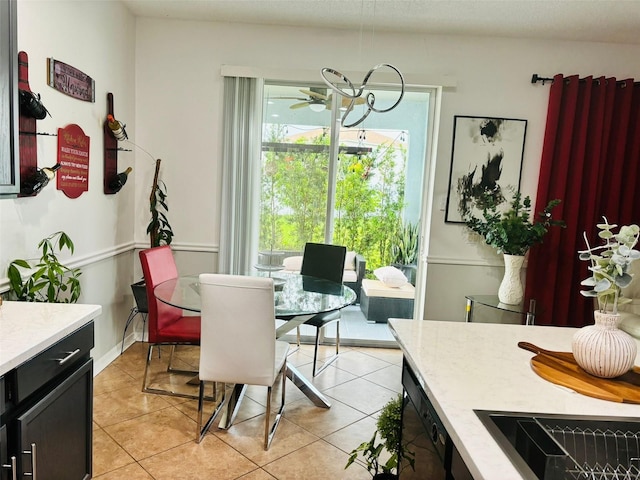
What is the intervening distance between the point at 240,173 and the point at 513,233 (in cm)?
229

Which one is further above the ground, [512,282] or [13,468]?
[512,282]

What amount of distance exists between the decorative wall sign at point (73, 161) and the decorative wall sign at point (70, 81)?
22 cm

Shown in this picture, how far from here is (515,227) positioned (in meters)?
3.60

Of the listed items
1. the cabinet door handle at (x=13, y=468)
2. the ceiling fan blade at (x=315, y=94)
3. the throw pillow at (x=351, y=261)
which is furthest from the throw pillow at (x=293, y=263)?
the cabinet door handle at (x=13, y=468)

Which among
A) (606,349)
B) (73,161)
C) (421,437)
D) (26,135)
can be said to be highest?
(26,135)

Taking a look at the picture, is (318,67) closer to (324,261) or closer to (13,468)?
(324,261)

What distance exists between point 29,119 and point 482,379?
2530mm

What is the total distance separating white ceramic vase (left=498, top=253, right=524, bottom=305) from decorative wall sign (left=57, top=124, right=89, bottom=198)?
10.5 feet

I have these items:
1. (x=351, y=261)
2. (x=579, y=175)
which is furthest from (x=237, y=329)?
Result: (x=579, y=175)

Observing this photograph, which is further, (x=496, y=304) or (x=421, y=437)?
(x=496, y=304)

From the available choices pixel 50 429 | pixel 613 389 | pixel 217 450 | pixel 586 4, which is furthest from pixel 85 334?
pixel 586 4

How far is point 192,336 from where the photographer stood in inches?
112

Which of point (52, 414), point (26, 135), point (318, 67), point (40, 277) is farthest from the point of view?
point (318, 67)

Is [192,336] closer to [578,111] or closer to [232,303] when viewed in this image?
[232,303]
